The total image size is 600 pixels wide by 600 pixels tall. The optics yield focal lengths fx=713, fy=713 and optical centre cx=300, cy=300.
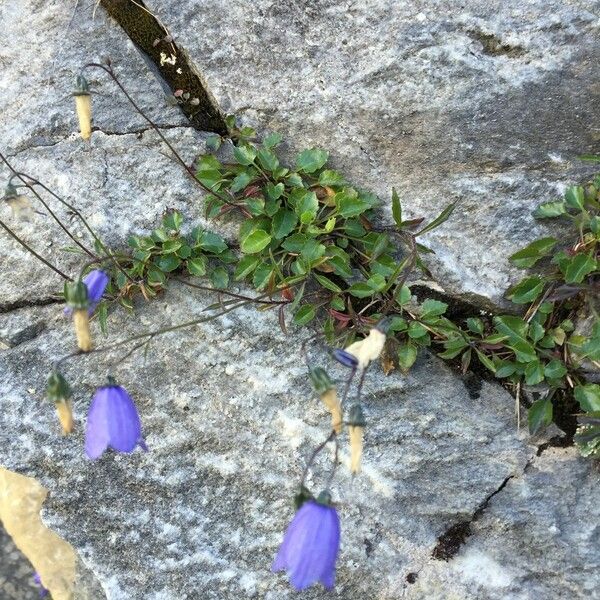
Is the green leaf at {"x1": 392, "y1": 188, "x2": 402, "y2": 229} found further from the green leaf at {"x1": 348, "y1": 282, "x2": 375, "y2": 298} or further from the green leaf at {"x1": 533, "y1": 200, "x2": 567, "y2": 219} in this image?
the green leaf at {"x1": 533, "y1": 200, "x2": 567, "y2": 219}

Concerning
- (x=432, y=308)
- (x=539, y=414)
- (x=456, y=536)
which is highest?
(x=432, y=308)

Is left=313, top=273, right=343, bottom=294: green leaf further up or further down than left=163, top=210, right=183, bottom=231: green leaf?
further down

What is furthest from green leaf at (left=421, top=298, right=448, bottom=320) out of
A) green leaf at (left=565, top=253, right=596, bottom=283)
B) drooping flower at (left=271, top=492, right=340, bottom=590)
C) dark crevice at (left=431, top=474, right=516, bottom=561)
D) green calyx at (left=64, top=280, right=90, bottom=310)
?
green calyx at (left=64, top=280, right=90, bottom=310)

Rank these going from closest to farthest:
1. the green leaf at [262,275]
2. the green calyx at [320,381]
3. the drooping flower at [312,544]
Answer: the drooping flower at [312,544] → the green calyx at [320,381] → the green leaf at [262,275]

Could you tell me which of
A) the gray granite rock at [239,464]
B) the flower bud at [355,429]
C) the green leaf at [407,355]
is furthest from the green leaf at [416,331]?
the flower bud at [355,429]

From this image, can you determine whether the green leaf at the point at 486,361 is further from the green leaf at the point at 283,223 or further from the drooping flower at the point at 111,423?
the drooping flower at the point at 111,423

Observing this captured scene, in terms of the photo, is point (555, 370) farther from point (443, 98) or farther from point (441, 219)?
point (443, 98)

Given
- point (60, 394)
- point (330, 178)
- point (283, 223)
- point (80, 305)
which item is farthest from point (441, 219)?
point (60, 394)
